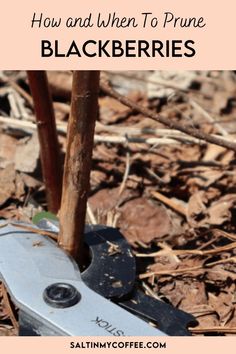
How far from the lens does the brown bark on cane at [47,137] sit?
1968mm

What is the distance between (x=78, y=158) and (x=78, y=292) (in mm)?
292

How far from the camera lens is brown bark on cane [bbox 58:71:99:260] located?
1.61 metres

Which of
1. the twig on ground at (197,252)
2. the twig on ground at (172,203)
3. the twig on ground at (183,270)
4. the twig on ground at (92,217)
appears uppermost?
the twig on ground at (172,203)

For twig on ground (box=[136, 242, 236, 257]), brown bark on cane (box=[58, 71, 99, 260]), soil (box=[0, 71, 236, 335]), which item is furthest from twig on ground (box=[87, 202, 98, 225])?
brown bark on cane (box=[58, 71, 99, 260])

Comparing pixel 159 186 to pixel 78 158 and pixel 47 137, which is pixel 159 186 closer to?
pixel 47 137

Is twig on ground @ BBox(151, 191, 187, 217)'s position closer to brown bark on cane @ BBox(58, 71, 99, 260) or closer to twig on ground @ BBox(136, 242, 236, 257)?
twig on ground @ BBox(136, 242, 236, 257)

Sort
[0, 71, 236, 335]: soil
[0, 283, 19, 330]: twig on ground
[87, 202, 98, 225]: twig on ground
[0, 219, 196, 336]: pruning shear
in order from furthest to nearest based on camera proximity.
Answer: [87, 202, 98, 225]: twig on ground → [0, 71, 236, 335]: soil → [0, 283, 19, 330]: twig on ground → [0, 219, 196, 336]: pruning shear

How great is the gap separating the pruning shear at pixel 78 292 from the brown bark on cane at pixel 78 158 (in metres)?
0.06

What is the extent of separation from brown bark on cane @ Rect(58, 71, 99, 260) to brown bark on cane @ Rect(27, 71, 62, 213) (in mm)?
291

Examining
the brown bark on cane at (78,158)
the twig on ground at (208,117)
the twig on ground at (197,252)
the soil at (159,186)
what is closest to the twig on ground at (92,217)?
the soil at (159,186)

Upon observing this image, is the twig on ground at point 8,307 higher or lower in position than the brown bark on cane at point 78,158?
lower

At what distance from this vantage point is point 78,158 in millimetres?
1682

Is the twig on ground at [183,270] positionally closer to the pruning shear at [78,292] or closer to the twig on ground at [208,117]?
the pruning shear at [78,292]
